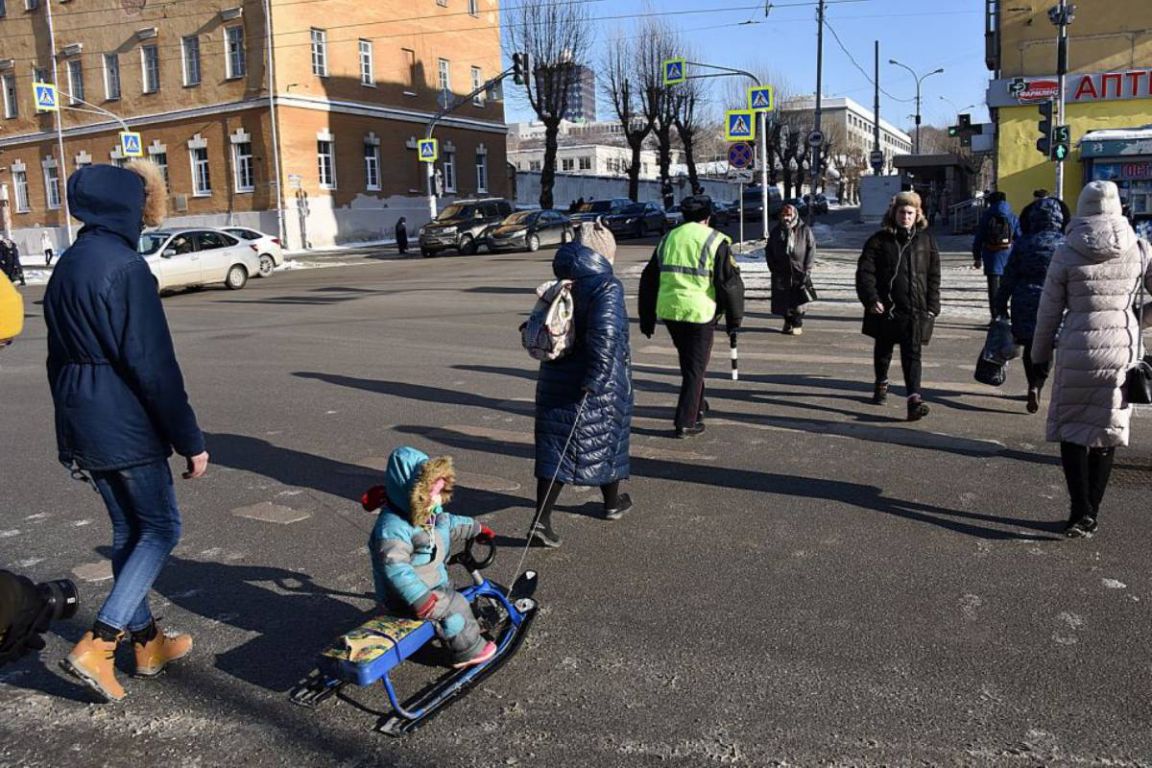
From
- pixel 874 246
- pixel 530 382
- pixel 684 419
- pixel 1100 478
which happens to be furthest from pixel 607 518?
pixel 530 382

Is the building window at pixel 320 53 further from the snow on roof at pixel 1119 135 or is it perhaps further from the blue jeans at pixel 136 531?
the blue jeans at pixel 136 531

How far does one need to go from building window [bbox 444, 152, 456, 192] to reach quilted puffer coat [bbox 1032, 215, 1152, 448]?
43225mm

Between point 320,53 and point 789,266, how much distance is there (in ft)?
107

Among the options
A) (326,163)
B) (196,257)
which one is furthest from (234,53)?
(196,257)

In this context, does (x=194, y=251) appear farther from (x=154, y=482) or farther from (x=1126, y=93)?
(x=1126, y=93)

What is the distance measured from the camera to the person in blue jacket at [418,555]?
356cm

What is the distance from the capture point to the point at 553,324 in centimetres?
484

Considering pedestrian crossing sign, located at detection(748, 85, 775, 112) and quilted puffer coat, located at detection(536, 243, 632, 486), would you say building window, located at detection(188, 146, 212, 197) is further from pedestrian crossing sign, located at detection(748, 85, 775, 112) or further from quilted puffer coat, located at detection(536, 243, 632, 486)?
quilted puffer coat, located at detection(536, 243, 632, 486)

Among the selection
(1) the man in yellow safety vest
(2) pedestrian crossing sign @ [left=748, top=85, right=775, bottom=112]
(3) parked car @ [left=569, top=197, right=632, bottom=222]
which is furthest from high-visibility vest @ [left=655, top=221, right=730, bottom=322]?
(3) parked car @ [left=569, top=197, right=632, bottom=222]

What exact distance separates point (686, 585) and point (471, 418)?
4040 millimetres

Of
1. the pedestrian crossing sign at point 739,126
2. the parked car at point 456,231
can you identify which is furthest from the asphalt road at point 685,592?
the parked car at point 456,231

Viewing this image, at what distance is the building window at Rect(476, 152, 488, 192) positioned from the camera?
48.9m

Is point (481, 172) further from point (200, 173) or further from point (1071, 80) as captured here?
point (1071, 80)

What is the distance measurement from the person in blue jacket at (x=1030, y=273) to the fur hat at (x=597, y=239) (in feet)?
14.2
